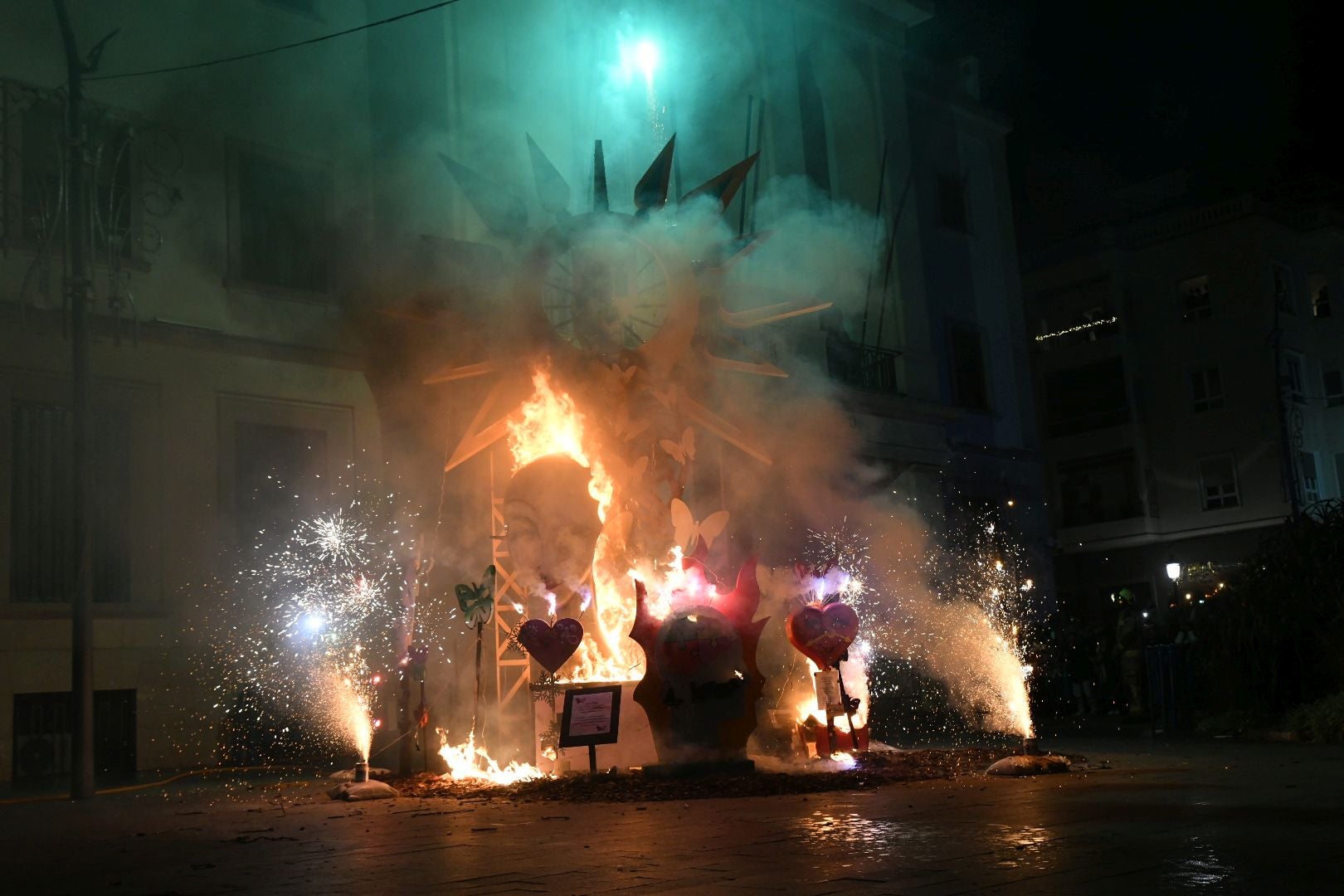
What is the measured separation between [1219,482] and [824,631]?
27114mm

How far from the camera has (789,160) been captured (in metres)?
22.6

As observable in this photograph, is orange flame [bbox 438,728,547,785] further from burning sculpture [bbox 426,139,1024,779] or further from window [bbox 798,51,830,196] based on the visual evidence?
window [bbox 798,51,830,196]

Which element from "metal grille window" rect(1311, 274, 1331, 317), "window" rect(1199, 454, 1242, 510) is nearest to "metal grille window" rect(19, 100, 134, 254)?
"window" rect(1199, 454, 1242, 510)

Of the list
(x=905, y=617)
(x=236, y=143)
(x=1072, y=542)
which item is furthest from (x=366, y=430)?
(x=1072, y=542)

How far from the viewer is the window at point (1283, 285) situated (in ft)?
117

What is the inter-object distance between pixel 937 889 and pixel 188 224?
1309 centimetres

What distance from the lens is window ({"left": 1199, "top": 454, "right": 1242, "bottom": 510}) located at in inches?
1387

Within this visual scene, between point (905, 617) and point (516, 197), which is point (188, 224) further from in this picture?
point (905, 617)

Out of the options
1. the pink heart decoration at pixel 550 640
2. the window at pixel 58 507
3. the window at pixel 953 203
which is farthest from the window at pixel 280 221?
the window at pixel 953 203

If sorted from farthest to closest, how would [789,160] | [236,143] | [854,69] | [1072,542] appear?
[1072,542]
[854,69]
[789,160]
[236,143]

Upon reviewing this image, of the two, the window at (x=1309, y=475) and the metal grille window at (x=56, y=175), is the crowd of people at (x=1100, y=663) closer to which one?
the metal grille window at (x=56, y=175)

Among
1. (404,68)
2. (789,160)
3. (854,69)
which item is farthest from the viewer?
(854,69)

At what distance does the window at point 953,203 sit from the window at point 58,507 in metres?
16.6

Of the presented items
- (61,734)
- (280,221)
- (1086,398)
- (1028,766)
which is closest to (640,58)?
(280,221)
